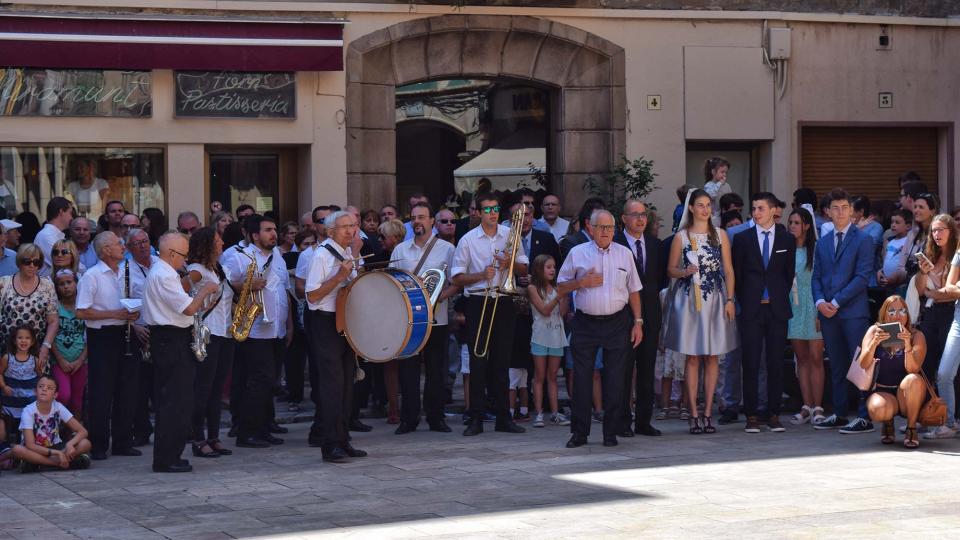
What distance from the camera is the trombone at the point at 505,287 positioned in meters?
12.2

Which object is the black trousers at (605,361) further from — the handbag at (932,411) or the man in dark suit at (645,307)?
the handbag at (932,411)

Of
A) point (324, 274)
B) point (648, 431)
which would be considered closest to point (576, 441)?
point (648, 431)

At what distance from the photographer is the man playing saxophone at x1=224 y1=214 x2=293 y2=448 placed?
12016mm

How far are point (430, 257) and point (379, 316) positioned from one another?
65.2 inches

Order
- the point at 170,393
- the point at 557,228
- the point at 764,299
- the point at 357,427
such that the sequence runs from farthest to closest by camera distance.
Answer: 1. the point at 557,228
2. the point at 357,427
3. the point at 764,299
4. the point at 170,393

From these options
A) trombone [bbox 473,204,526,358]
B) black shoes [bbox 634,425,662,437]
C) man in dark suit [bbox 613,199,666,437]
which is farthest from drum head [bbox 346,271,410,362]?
black shoes [bbox 634,425,662,437]

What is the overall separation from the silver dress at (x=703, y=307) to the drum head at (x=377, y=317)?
99.2 inches

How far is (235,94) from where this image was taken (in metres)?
17.0

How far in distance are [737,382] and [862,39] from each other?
751 cm

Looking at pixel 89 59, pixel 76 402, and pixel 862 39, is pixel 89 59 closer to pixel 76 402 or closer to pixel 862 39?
pixel 76 402

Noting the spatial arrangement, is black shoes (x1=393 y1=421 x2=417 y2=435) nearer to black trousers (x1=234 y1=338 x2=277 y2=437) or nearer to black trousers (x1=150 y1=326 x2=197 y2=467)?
black trousers (x1=234 y1=338 x2=277 y2=437)

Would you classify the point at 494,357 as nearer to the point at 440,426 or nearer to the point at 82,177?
the point at 440,426

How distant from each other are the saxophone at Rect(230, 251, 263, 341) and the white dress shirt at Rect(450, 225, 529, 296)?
5.49 ft

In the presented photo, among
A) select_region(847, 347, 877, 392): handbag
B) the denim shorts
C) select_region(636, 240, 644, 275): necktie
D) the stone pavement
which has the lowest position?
the stone pavement
